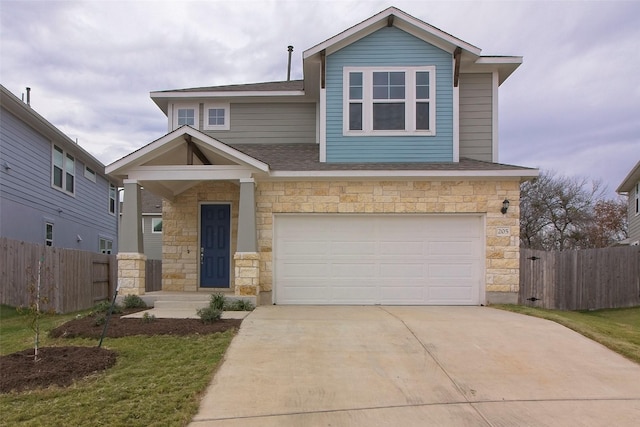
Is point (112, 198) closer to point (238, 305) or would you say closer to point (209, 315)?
point (238, 305)

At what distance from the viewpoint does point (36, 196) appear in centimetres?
1546

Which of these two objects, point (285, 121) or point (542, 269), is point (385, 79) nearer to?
point (285, 121)

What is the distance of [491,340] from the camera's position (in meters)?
7.68

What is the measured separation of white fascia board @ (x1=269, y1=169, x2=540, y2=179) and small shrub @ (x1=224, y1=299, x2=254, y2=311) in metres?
2.86

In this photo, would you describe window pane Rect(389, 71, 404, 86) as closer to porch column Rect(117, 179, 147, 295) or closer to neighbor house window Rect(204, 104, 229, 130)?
neighbor house window Rect(204, 104, 229, 130)

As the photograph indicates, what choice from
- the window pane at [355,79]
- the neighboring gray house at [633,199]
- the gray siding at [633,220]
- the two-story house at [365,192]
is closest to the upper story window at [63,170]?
the two-story house at [365,192]

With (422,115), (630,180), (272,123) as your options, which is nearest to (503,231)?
(422,115)

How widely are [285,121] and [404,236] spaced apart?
4990 millimetres

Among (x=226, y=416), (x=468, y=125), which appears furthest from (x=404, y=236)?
(x=226, y=416)

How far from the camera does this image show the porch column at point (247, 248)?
33.9 feet

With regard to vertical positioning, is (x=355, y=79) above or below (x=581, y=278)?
above

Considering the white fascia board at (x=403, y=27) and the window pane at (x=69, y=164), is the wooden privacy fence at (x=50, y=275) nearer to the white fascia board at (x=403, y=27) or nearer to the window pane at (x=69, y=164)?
the window pane at (x=69, y=164)

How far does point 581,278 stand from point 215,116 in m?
11.1

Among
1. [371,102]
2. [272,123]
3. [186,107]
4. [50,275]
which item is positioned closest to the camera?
[50,275]
